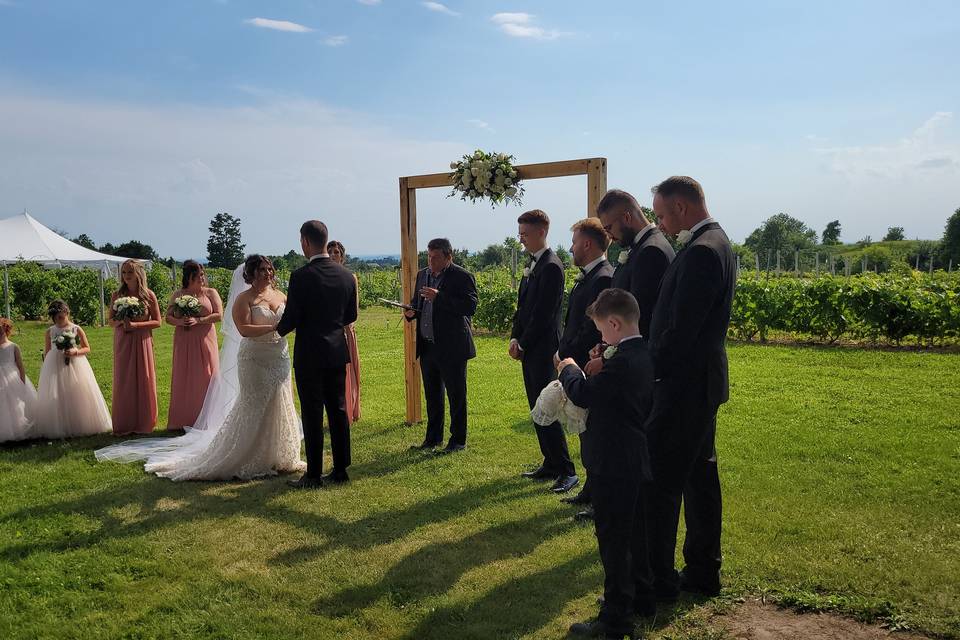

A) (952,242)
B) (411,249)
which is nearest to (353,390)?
(411,249)

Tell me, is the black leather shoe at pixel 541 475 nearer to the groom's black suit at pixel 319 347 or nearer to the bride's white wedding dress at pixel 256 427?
the groom's black suit at pixel 319 347

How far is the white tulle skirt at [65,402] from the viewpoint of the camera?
335 inches

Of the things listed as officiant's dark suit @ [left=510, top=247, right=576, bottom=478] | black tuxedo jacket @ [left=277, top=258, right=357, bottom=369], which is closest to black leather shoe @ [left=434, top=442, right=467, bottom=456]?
officiant's dark suit @ [left=510, top=247, right=576, bottom=478]

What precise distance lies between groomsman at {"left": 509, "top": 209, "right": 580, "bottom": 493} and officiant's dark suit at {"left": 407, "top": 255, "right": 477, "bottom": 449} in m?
1.00

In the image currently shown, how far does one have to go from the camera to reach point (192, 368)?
882cm

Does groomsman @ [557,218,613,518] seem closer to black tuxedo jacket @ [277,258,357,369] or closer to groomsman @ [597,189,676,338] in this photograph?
groomsman @ [597,189,676,338]

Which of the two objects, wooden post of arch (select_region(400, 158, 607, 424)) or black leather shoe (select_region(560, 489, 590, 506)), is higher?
wooden post of arch (select_region(400, 158, 607, 424))

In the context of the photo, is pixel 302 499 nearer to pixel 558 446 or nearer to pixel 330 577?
pixel 330 577

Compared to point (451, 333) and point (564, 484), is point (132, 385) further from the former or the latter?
point (564, 484)

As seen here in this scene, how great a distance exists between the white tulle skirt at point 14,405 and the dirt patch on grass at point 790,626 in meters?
7.65

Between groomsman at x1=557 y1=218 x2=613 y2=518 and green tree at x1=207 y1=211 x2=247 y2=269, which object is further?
green tree at x1=207 y1=211 x2=247 y2=269

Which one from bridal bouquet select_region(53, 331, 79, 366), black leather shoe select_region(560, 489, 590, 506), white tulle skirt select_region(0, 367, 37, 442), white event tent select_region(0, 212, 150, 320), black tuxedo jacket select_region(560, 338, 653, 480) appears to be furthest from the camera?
white event tent select_region(0, 212, 150, 320)

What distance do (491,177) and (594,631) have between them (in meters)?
4.54

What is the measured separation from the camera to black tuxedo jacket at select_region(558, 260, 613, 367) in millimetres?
5551
